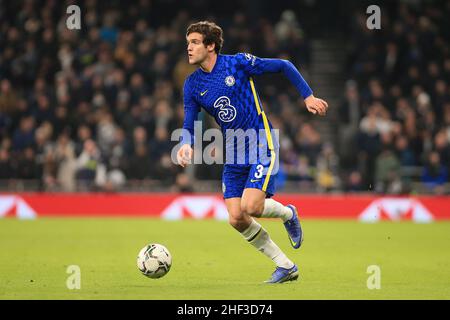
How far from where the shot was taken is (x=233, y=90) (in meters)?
9.09

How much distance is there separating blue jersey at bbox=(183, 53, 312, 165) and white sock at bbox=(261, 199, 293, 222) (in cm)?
58

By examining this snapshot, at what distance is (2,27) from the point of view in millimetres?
22953

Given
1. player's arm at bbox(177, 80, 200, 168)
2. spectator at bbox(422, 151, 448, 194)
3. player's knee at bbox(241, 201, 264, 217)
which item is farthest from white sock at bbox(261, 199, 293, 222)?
spectator at bbox(422, 151, 448, 194)

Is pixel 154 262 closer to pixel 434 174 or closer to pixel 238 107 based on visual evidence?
pixel 238 107

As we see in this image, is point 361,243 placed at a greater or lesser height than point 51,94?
lesser

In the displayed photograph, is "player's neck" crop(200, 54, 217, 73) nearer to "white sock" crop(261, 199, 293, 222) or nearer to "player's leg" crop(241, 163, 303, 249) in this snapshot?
"player's leg" crop(241, 163, 303, 249)

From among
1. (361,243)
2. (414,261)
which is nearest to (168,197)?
(361,243)

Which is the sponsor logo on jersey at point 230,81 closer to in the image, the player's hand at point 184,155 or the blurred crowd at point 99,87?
the player's hand at point 184,155

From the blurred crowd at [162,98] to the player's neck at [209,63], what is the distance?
35.7 ft

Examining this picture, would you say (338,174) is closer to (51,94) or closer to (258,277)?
(51,94)

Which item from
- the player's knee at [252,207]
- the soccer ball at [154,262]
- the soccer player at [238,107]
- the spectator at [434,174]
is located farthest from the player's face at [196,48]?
the spectator at [434,174]

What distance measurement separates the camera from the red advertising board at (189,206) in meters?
19.7
